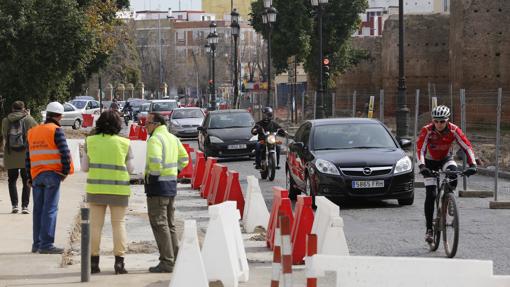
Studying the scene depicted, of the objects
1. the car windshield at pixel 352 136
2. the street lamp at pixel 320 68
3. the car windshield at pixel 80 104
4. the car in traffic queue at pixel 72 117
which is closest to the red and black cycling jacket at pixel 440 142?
the car windshield at pixel 352 136

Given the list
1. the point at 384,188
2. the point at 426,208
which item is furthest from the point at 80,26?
the point at 426,208

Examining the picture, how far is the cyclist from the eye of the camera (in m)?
13.2

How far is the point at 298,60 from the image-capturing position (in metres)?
60.8

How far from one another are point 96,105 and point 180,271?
56872 millimetres

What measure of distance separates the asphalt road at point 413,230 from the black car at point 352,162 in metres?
0.36

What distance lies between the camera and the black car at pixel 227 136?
3161 cm

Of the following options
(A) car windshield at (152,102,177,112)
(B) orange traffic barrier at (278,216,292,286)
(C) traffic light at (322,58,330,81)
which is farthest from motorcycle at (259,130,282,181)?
(A) car windshield at (152,102,177,112)

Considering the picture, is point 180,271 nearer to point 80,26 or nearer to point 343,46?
point 80,26

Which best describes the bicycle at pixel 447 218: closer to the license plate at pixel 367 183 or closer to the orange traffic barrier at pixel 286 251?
the license plate at pixel 367 183

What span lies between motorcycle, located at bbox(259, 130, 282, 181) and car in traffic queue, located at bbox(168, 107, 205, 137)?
19.7 metres

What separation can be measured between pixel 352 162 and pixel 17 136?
5157mm

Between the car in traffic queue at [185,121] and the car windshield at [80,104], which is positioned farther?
the car windshield at [80,104]

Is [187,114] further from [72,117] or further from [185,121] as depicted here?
[72,117]

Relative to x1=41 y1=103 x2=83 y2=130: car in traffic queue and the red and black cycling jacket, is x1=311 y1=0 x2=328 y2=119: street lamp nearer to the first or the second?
x1=41 y1=103 x2=83 y2=130: car in traffic queue
